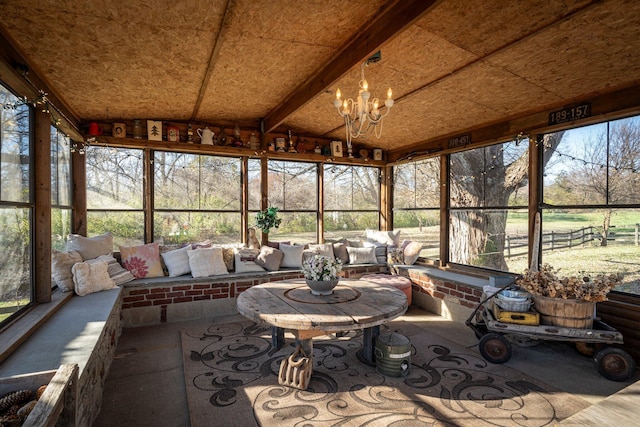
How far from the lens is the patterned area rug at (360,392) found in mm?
2205

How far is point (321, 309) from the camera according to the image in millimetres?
2582

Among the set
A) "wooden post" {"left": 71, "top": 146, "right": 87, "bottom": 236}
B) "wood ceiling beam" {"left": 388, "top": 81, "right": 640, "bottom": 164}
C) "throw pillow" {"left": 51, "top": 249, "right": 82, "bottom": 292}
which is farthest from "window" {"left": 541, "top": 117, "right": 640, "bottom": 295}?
"wooden post" {"left": 71, "top": 146, "right": 87, "bottom": 236}

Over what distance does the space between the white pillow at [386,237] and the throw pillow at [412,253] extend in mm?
415

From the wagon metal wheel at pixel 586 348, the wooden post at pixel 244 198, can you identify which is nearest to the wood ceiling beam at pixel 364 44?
the wooden post at pixel 244 198

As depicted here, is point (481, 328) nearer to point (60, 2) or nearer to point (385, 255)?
point (385, 255)

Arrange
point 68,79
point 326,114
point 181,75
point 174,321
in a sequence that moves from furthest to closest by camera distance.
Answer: point 326,114
point 174,321
point 181,75
point 68,79

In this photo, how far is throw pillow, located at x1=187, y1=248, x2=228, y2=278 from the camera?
4.30 metres

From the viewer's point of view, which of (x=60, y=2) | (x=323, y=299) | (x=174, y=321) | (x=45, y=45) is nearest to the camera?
(x=60, y=2)

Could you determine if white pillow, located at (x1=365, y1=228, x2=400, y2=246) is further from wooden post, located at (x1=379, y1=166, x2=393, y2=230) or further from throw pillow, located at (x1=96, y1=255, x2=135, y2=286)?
throw pillow, located at (x1=96, y1=255, x2=135, y2=286)

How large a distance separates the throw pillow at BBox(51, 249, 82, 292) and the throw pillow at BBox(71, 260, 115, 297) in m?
0.06

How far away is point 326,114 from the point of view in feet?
15.8

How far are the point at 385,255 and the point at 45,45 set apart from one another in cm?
490

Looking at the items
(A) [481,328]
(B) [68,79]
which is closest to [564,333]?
(A) [481,328]

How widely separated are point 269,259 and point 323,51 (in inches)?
113
